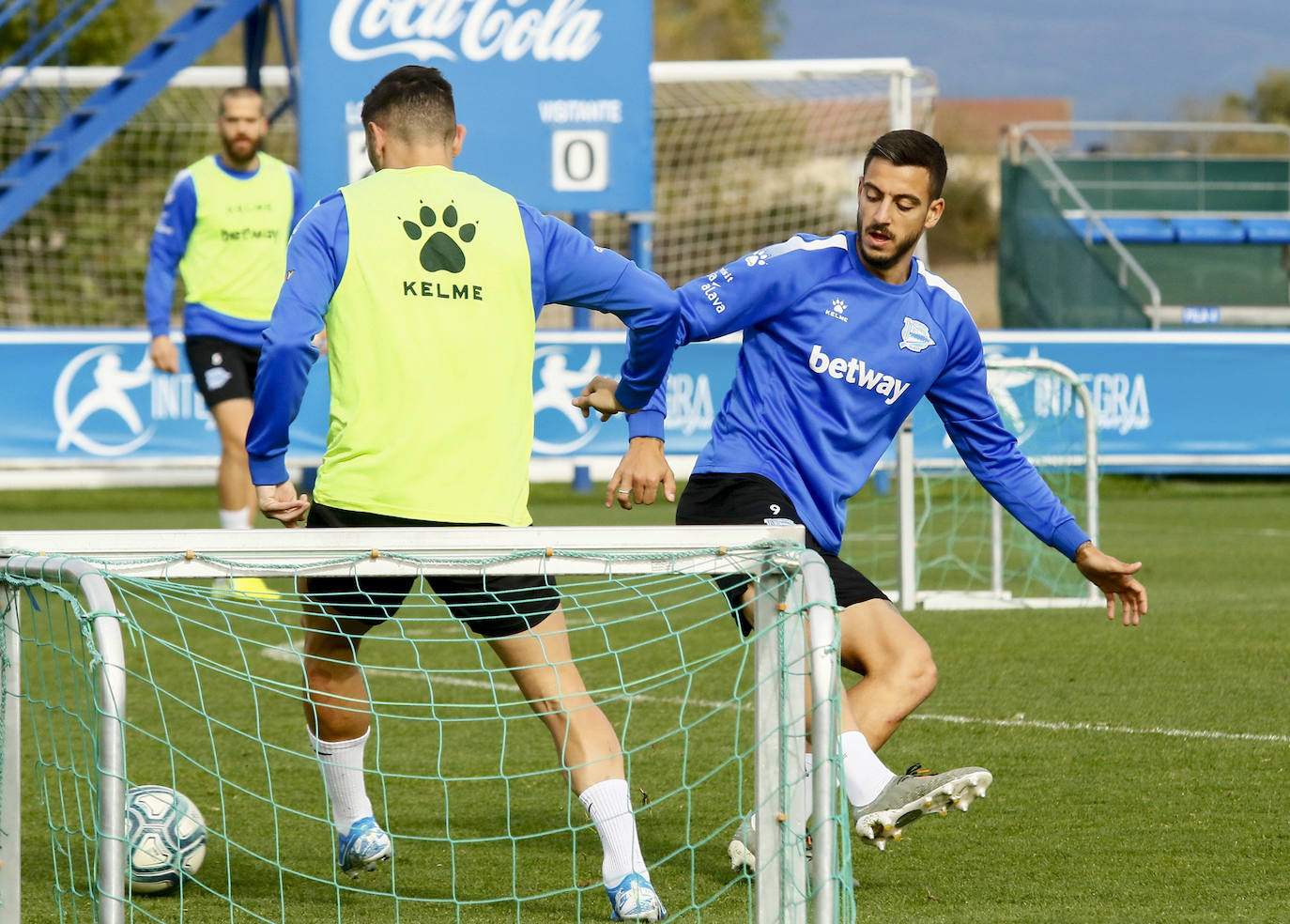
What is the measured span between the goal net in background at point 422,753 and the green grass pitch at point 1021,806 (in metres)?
0.02

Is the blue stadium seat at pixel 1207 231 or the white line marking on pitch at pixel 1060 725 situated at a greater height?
the blue stadium seat at pixel 1207 231

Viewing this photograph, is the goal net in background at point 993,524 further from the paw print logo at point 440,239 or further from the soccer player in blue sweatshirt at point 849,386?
the paw print logo at point 440,239

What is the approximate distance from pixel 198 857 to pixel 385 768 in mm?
1190

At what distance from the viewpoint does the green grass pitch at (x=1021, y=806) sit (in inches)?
154

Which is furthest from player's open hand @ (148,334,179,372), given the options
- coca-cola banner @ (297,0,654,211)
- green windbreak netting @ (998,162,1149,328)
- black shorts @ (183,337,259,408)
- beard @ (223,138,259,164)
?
green windbreak netting @ (998,162,1149,328)

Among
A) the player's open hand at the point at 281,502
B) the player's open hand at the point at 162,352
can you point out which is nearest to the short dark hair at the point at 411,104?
the player's open hand at the point at 281,502

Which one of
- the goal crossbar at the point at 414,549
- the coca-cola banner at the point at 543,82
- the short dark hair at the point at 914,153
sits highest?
the coca-cola banner at the point at 543,82

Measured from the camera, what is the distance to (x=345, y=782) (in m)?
4.09

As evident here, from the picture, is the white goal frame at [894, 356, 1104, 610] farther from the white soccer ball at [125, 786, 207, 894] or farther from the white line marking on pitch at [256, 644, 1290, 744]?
the white soccer ball at [125, 786, 207, 894]

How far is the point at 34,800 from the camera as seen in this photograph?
17.1 ft

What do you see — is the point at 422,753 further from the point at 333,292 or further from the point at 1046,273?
the point at 1046,273

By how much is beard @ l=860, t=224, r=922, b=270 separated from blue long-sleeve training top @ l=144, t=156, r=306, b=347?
15.4 ft

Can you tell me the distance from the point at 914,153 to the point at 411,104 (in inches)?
47.5

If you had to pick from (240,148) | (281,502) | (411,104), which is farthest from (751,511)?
(240,148)
